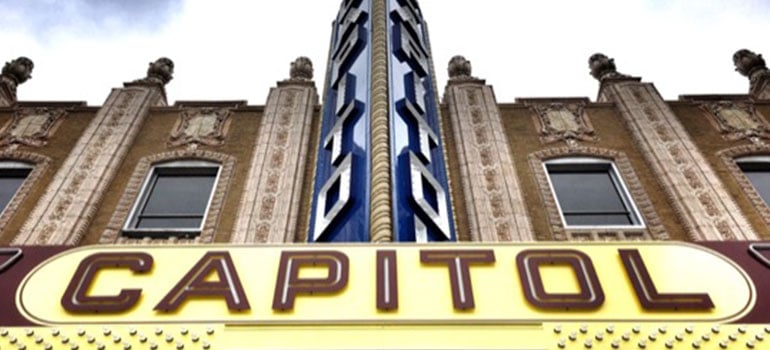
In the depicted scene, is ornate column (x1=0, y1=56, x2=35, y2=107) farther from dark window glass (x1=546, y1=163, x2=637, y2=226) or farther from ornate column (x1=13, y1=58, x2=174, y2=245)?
dark window glass (x1=546, y1=163, x2=637, y2=226)

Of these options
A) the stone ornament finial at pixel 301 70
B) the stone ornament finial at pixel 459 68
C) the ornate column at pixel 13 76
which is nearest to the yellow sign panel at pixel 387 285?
the stone ornament finial at pixel 301 70

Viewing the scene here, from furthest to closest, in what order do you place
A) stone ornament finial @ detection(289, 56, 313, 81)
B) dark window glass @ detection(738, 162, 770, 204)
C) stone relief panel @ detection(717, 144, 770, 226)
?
stone ornament finial @ detection(289, 56, 313, 81) → dark window glass @ detection(738, 162, 770, 204) → stone relief panel @ detection(717, 144, 770, 226)

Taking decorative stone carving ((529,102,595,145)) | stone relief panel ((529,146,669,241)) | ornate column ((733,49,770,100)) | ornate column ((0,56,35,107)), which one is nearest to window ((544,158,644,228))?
stone relief panel ((529,146,669,241))

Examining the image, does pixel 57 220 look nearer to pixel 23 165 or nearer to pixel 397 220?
pixel 23 165

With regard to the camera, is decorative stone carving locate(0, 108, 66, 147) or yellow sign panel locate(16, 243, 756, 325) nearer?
yellow sign panel locate(16, 243, 756, 325)

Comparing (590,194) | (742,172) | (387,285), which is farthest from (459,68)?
(387,285)

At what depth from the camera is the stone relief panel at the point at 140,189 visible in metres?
9.38

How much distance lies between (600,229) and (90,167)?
8914 mm

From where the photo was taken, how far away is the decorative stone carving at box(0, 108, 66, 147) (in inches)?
462

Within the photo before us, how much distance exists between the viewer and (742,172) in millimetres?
11008

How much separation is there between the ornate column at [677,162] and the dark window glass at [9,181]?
11.6m

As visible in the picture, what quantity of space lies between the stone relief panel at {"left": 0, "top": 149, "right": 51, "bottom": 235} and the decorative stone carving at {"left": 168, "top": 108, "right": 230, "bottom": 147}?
2.30 m

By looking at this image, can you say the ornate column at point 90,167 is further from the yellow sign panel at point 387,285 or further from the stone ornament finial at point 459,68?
the stone ornament finial at point 459,68

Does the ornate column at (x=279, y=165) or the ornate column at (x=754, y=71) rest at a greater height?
the ornate column at (x=754, y=71)
